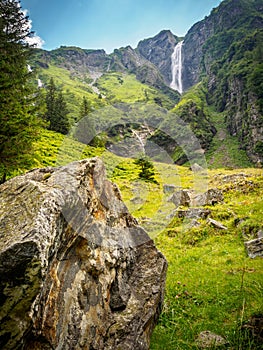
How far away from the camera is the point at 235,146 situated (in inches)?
4747

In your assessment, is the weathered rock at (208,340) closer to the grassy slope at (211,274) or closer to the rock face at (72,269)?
the grassy slope at (211,274)

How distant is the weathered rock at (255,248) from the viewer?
11.7 m

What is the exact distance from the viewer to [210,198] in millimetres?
23312

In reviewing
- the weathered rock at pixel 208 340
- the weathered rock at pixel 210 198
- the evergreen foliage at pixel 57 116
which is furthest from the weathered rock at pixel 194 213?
the evergreen foliage at pixel 57 116

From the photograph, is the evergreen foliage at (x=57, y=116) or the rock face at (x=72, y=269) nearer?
the rock face at (x=72, y=269)

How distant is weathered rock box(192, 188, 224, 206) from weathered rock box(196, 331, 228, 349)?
16662 mm

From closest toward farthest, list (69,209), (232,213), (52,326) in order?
(52,326) < (69,209) < (232,213)

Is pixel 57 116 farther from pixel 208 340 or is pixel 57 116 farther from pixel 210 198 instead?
pixel 208 340

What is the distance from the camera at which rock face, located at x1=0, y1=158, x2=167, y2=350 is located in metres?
3.64

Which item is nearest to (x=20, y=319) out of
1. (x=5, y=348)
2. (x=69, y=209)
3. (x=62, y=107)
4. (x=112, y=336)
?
(x=5, y=348)

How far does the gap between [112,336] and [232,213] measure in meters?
15.1

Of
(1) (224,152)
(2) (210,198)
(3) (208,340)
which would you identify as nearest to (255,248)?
(3) (208,340)

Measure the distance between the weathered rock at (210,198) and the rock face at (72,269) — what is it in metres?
15.9

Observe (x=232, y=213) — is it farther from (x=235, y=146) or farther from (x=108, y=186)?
(x=235, y=146)
